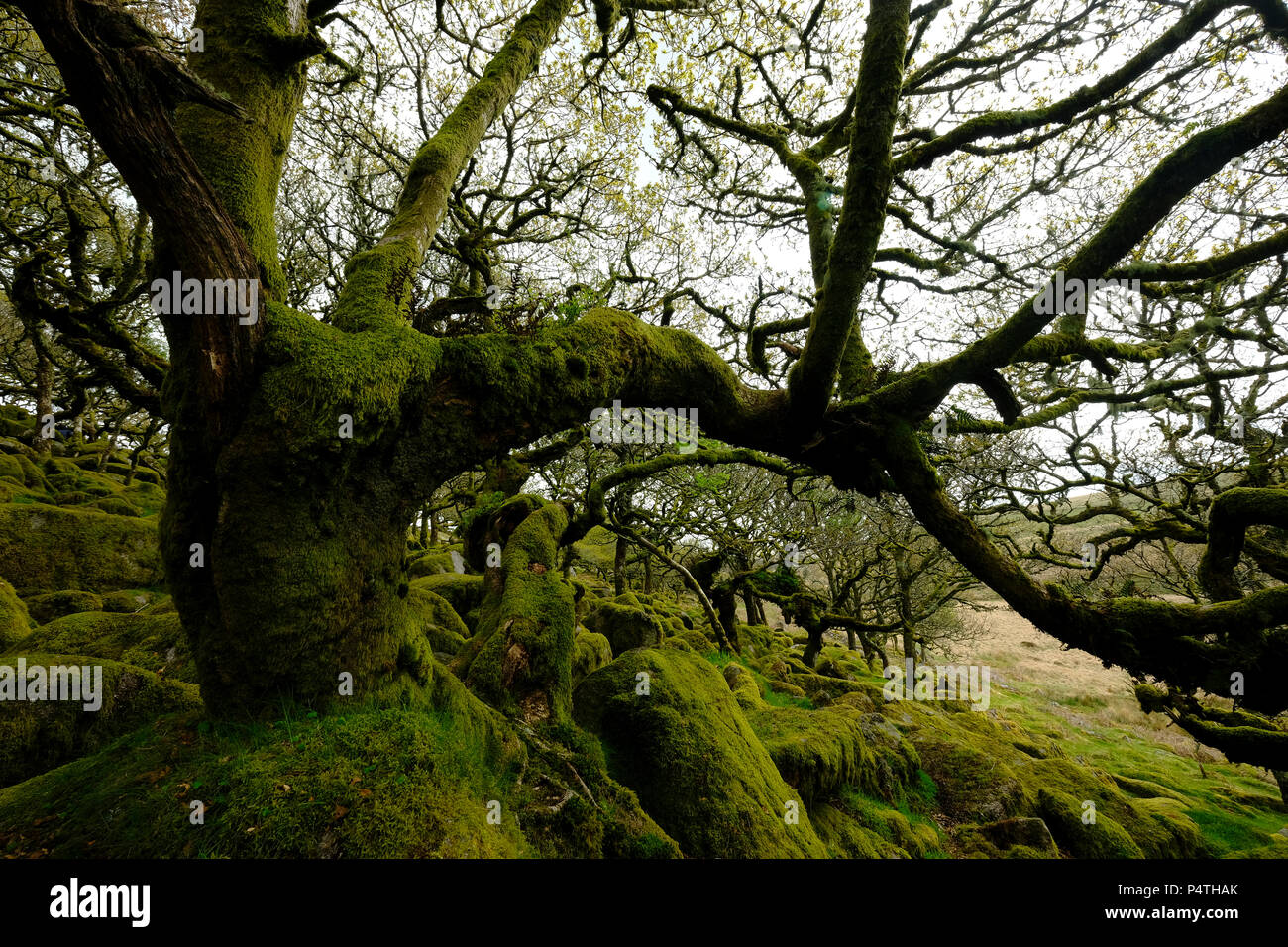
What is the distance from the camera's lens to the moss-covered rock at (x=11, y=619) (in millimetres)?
4477

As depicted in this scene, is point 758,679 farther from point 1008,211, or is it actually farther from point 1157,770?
point 1157,770

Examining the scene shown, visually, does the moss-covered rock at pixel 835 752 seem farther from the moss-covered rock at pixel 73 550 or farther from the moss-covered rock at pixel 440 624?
the moss-covered rock at pixel 73 550

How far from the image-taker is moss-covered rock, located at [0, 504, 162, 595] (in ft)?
20.7

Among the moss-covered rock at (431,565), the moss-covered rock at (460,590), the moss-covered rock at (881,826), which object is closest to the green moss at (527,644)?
the moss-covered rock at (460,590)

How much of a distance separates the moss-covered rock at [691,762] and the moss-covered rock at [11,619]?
526 centimetres

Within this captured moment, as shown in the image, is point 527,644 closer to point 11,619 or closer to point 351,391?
point 351,391

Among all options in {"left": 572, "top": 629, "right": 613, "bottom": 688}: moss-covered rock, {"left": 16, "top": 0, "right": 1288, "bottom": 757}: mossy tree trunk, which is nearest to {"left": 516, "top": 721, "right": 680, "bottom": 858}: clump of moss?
{"left": 16, "top": 0, "right": 1288, "bottom": 757}: mossy tree trunk

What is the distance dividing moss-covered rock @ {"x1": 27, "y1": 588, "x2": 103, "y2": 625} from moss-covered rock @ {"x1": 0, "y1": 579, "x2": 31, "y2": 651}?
0.63 metres

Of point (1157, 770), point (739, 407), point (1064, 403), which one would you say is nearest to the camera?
point (739, 407)

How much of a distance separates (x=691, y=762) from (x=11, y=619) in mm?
6616
